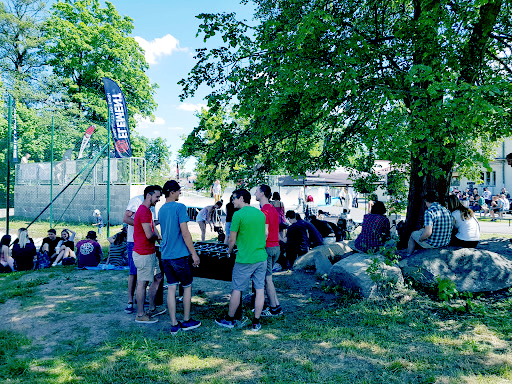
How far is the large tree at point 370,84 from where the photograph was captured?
5223mm

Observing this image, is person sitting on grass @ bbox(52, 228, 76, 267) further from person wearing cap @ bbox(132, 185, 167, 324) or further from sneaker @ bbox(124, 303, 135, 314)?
person wearing cap @ bbox(132, 185, 167, 324)

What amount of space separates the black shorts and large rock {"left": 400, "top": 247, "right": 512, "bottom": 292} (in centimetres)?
362

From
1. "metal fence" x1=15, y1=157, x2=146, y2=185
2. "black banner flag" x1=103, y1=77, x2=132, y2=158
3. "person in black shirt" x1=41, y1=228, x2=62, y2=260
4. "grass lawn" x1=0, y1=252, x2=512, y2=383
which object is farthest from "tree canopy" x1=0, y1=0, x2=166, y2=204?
"grass lawn" x1=0, y1=252, x2=512, y2=383

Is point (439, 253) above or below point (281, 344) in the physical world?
above

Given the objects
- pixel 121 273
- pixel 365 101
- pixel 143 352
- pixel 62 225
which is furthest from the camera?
pixel 62 225

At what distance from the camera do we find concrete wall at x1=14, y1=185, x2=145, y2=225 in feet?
58.5

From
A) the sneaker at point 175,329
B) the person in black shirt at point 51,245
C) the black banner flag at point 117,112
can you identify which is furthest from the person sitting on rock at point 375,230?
the black banner flag at point 117,112

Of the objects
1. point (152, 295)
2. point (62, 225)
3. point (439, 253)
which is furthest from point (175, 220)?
point (62, 225)

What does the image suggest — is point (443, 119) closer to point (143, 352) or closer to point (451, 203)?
point (451, 203)

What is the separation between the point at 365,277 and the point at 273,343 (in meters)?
2.17

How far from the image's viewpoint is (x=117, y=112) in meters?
14.0

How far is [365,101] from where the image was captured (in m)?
5.91

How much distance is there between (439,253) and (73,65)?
1121 inches

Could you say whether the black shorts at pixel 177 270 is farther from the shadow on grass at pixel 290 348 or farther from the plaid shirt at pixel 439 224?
the plaid shirt at pixel 439 224
